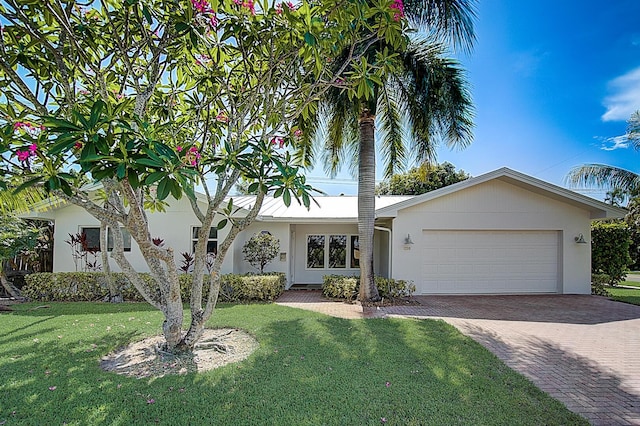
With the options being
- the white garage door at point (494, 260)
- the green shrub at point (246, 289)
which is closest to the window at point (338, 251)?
the white garage door at point (494, 260)

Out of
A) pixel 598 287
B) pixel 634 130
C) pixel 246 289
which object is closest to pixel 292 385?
pixel 246 289

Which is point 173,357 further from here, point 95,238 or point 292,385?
point 95,238

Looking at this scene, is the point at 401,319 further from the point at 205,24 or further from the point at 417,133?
the point at 205,24

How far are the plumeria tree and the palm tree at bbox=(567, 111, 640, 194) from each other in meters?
18.2

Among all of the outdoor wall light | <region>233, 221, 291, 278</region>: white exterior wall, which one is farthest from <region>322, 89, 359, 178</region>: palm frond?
the outdoor wall light

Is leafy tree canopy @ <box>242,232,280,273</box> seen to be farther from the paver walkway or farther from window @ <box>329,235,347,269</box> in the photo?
window @ <box>329,235,347,269</box>

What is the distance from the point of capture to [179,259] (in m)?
12.9

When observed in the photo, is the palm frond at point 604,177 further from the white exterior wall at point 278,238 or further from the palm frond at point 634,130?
the white exterior wall at point 278,238

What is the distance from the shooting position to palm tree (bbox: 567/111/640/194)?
16406mm

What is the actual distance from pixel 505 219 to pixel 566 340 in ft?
20.5

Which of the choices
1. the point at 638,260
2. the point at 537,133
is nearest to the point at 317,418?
the point at 537,133

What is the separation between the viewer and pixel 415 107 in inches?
420

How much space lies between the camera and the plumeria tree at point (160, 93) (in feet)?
11.3

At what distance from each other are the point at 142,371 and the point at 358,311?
6083 millimetres
